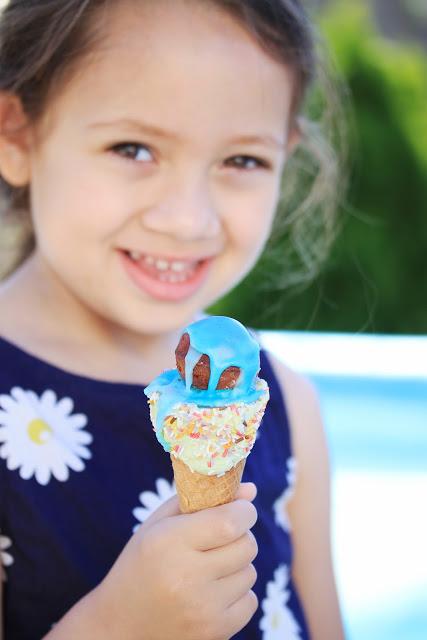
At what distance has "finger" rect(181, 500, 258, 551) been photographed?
1.29 meters

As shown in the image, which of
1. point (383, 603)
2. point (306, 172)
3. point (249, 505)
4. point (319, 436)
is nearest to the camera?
point (249, 505)

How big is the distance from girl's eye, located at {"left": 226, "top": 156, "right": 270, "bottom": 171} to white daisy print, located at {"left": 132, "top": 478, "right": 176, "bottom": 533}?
0.59 meters

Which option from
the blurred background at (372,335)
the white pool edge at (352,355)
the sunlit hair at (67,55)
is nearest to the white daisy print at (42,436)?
the sunlit hair at (67,55)

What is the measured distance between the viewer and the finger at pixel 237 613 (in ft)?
4.53

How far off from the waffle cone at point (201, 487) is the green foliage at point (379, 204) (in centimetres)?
395

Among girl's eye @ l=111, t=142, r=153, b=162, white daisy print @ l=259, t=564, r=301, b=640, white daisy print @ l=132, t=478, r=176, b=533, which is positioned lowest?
white daisy print @ l=259, t=564, r=301, b=640

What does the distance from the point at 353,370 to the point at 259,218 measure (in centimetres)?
169

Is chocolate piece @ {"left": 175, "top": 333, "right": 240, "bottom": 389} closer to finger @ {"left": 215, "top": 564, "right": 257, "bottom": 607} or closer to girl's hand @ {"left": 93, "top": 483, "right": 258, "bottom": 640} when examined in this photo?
girl's hand @ {"left": 93, "top": 483, "right": 258, "bottom": 640}

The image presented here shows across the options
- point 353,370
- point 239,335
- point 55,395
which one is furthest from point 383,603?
point 239,335

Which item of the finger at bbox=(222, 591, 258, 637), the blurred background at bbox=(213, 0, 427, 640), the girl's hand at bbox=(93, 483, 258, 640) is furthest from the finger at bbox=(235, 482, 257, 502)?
the blurred background at bbox=(213, 0, 427, 640)

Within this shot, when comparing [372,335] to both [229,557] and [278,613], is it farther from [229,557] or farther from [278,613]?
[229,557]

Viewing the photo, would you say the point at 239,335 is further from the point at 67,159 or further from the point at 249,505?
the point at 67,159

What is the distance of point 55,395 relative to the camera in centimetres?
179

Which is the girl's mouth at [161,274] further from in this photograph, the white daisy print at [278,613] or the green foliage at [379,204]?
the green foliage at [379,204]
